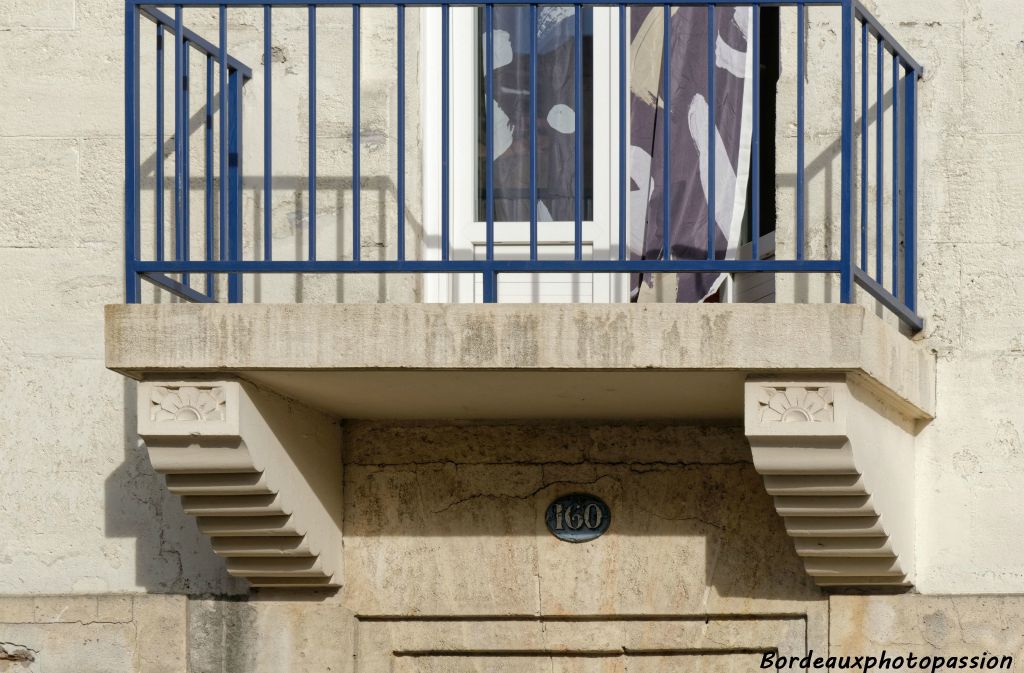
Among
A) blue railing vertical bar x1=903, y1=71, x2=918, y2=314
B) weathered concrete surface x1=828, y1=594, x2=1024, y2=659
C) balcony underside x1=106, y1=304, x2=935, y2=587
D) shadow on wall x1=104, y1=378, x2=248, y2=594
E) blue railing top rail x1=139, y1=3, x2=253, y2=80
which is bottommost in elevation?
weathered concrete surface x1=828, y1=594, x2=1024, y2=659

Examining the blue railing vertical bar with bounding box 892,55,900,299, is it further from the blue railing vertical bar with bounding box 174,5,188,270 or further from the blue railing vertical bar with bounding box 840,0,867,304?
the blue railing vertical bar with bounding box 174,5,188,270

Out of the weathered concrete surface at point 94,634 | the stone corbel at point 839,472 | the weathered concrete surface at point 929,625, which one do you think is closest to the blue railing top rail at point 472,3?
the stone corbel at point 839,472

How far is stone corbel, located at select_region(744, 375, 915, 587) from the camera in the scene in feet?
16.8

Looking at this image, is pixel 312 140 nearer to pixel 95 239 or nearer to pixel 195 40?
pixel 195 40

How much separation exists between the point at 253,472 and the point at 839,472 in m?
1.85

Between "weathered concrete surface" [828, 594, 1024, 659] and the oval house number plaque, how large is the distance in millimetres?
866

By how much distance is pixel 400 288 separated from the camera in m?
6.02

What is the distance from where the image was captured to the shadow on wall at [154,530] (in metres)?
6.08

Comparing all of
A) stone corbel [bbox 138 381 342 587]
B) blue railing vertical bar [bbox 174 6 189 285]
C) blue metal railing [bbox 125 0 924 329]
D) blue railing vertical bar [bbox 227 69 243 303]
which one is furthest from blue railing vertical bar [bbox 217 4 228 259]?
stone corbel [bbox 138 381 342 587]

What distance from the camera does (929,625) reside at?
577 cm

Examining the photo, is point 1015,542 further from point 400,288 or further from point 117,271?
point 117,271

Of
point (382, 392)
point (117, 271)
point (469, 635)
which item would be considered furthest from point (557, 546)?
point (117, 271)

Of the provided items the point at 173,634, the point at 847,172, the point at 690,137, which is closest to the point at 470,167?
the point at 690,137

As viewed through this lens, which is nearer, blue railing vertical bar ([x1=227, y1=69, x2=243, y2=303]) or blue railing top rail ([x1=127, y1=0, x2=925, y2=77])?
blue railing top rail ([x1=127, y1=0, x2=925, y2=77])
